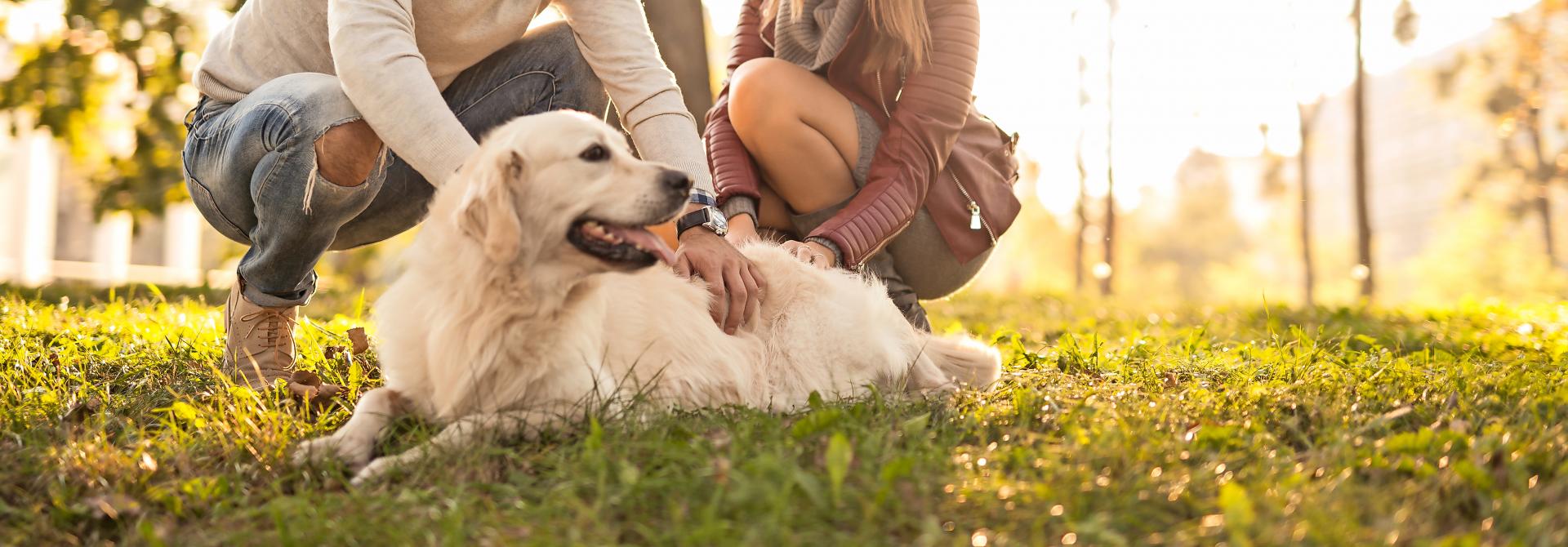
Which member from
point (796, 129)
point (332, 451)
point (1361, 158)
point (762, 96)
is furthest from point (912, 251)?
point (1361, 158)

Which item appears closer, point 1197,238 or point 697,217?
point 697,217

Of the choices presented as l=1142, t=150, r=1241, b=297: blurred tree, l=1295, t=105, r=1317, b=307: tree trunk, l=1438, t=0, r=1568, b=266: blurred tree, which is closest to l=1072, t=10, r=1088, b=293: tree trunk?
l=1295, t=105, r=1317, b=307: tree trunk

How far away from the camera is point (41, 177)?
19.5 meters

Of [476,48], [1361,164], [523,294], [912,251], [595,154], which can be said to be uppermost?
[476,48]

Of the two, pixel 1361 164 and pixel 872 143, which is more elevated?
pixel 872 143

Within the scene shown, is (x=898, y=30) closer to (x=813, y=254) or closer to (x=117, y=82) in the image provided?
(x=813, y=254)

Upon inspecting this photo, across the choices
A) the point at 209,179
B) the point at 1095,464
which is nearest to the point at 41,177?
the point at 209,179

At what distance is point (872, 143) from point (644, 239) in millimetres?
1695

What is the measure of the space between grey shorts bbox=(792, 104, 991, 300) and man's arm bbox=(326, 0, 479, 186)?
1.65 metres

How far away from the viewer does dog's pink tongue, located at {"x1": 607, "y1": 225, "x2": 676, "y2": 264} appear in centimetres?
257

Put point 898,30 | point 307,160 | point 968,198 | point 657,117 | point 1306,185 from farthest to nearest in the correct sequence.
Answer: point 1306,185
point 968,198
point 898,30
point 657,117
point 307,160

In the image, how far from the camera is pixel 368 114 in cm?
288

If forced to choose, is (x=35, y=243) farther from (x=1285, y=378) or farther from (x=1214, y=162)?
(x=1214, y=162)

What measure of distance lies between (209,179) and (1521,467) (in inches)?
140
